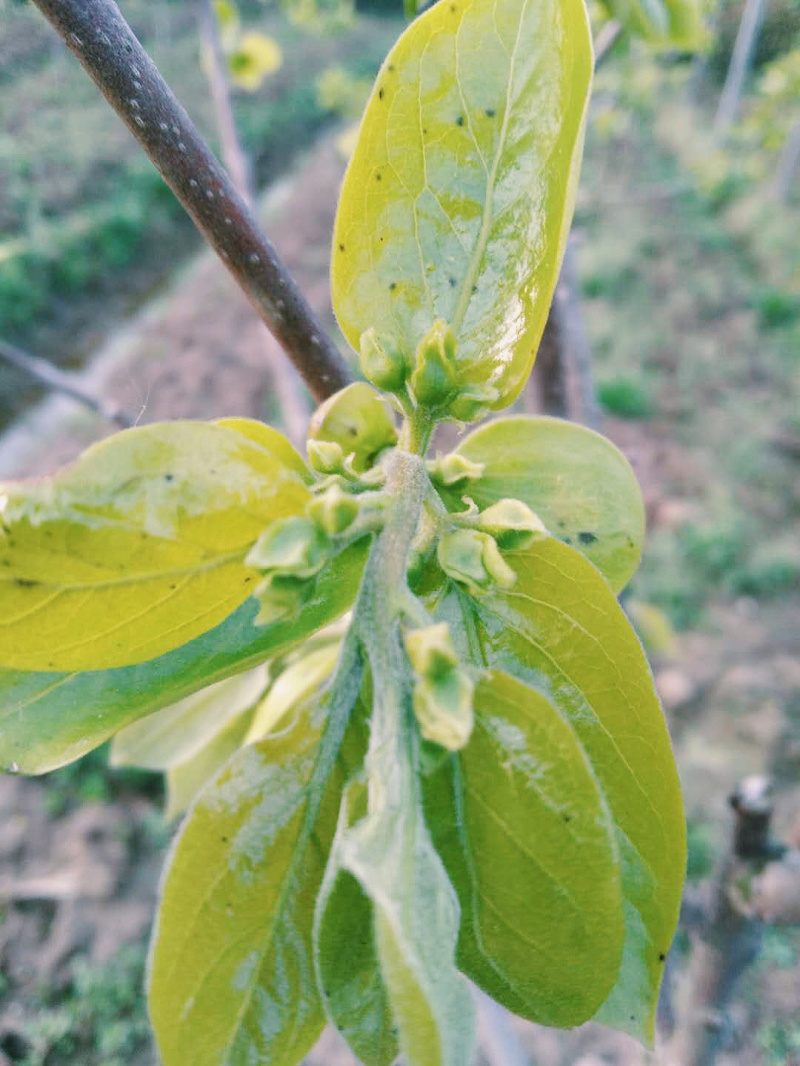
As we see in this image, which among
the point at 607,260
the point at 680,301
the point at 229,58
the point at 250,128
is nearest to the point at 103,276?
the point at 250,128

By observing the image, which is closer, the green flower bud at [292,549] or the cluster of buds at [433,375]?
the green flower bud at [292,549]

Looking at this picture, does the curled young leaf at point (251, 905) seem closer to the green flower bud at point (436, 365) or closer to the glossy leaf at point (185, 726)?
the green flower bud at point (436, 365)

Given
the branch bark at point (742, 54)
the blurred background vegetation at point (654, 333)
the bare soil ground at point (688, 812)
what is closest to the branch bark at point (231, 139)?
the bare soil ground at point (688, 812)

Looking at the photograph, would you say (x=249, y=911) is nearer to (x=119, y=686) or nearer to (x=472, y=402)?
(x=119, y=686)

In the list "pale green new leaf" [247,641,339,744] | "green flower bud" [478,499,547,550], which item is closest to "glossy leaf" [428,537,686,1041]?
"green flower bud" [478,499,547,550]

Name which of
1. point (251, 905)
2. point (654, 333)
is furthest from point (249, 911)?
point (654, 333)

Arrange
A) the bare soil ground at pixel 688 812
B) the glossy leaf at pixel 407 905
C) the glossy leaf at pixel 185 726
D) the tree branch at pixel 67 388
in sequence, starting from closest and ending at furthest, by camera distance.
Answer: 1. the glossy leaf at pixel 407 905
2. the glossy leaf at pixel 185 726
3. the tree branch at pixel 67 388
4. the bare soil ground at pixel 688 812

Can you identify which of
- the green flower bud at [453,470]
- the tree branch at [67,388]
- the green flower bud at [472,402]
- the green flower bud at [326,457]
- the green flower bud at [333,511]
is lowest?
the tree branch at [67,388]
